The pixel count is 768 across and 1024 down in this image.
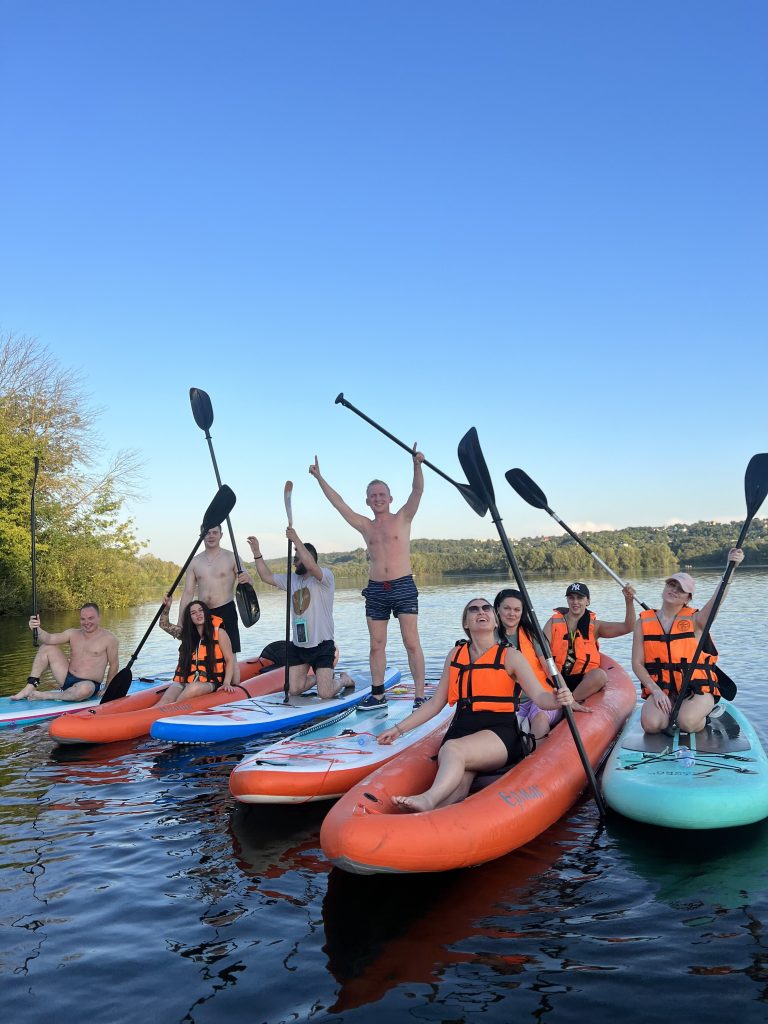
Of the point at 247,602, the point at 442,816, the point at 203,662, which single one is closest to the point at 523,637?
the point at 442,816

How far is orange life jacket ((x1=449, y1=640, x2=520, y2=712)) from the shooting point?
4457 mm

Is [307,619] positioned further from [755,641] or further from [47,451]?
[47,451]

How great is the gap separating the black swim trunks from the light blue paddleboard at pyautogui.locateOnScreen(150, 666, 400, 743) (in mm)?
1281

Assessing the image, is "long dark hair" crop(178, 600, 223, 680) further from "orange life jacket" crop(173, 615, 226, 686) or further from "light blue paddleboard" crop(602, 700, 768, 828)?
"light blue paddleboard" crop(602, 700, 768, 828)

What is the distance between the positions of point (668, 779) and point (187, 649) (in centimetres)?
466

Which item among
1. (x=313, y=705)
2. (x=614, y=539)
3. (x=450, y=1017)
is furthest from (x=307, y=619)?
(x=614, y=539)

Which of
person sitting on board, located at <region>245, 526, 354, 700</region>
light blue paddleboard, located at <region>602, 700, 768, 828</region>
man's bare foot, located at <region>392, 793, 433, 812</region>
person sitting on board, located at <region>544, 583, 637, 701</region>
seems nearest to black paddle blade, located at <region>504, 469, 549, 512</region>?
person sitting on board, located at <region>544, 583, 637, 701</region>

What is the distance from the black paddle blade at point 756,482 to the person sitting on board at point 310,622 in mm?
3608

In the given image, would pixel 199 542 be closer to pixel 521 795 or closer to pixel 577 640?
pixel 577 640

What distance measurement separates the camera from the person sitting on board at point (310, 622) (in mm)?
7570

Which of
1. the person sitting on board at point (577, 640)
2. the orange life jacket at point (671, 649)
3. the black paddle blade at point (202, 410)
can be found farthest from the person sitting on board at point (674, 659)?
the black paddle blade at point (202, 410)

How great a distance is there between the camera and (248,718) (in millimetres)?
6824

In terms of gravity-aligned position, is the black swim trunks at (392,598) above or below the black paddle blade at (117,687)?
above

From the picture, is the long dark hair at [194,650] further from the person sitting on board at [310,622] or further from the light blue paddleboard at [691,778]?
the light blue paddleboard at [691,778]
